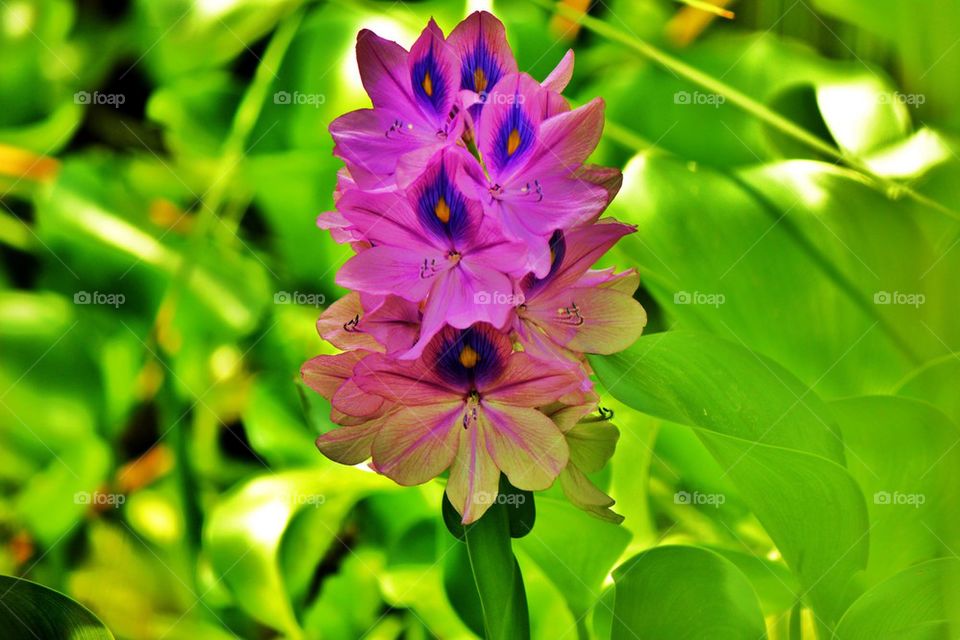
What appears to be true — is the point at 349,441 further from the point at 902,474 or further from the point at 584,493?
the point at 902,474

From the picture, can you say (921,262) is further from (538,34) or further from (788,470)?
(538,34)

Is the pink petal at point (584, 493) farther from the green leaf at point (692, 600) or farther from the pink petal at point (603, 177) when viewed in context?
the pink petal at point (603, 177)

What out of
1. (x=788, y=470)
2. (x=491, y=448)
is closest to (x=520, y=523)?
(x=491, y=448)

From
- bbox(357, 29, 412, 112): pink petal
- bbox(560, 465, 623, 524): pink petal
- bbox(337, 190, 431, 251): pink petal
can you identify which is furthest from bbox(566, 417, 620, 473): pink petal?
bbox(357, 29, 412, 112): pink petal

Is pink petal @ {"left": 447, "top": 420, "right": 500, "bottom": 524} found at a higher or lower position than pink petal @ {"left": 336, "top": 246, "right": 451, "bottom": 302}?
lower

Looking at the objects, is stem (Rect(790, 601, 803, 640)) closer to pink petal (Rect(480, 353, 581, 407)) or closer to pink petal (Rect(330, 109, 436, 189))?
pink petal (Rect(480, 353, 581, 407))

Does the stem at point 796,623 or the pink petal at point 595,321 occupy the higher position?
the pink petal at point 595,321

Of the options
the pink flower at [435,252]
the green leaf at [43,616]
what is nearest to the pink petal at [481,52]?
the pink flower at [435,252]

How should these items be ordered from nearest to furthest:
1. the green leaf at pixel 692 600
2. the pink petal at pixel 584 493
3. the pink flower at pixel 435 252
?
the pink flower at pixel 435 252
the pink petal at pixel 584 493
the green leaf at pixel 692 600
